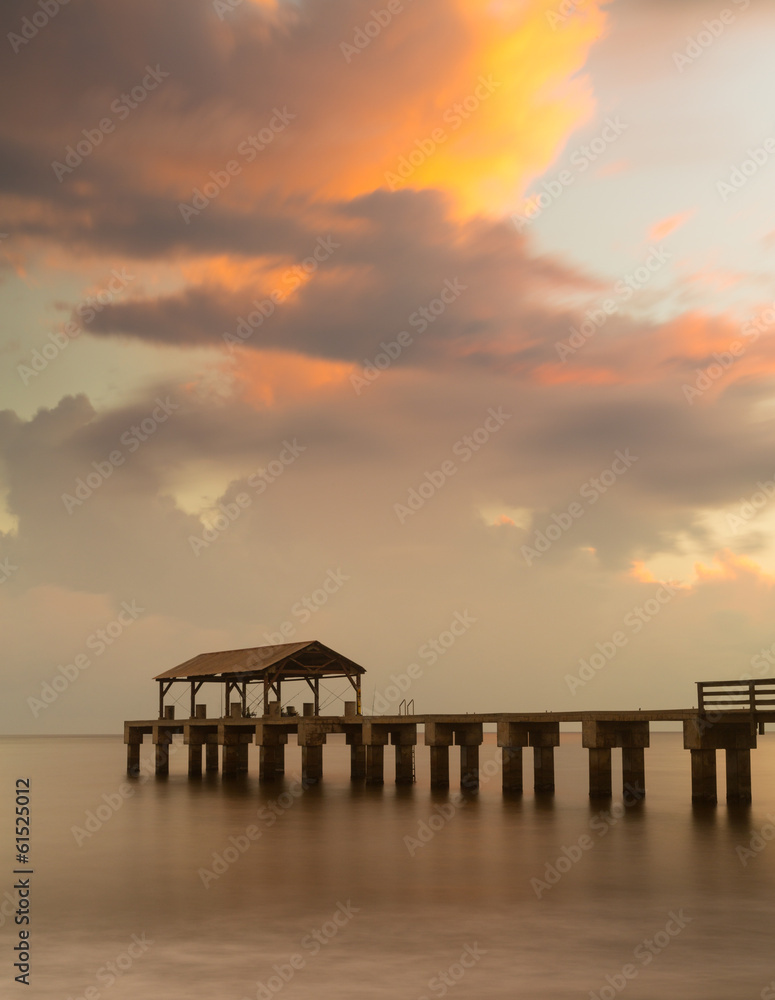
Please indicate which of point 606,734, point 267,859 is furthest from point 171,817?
point 606,734

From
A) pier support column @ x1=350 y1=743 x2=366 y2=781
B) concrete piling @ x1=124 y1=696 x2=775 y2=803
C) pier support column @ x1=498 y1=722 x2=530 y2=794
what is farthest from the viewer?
pier support column @ x1=350 y1=743 x2=366 y2=781

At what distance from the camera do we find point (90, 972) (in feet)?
51.6

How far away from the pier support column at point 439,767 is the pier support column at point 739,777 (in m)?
11.4

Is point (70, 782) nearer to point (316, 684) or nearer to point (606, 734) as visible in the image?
point (316, 684)

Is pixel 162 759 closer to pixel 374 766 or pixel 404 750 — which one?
pixel 404 750

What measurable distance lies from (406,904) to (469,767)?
22336 mm

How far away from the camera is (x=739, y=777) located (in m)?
33.4

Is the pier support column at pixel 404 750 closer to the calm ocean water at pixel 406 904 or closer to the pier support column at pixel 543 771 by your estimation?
the pier support column at pixel 543 771

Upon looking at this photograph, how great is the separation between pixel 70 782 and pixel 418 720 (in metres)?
35.7

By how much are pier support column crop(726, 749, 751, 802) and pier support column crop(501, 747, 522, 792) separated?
7.65 m

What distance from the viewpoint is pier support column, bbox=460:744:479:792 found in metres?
41.7

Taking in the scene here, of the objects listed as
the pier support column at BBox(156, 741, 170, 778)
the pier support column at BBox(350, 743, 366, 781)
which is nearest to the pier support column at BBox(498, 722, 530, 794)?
the pier support column at BBox(350, 743, 366, 781)

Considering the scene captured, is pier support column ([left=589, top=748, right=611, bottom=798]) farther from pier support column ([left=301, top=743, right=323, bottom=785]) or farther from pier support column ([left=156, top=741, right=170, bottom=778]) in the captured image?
pier support column ([left=156, top=741, right=170, bottom=778])

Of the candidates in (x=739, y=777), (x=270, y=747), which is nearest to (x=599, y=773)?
(x=739, y=777)
